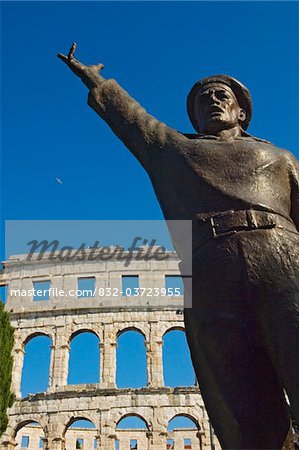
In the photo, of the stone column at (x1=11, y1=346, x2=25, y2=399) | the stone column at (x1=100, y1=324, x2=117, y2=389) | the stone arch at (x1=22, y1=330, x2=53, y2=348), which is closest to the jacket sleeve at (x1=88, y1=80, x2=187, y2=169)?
the stone column at (x1=100, y1=324, x2=117, y2=389)

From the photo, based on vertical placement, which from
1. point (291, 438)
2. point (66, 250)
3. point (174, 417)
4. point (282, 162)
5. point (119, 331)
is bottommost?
point (291, 438)

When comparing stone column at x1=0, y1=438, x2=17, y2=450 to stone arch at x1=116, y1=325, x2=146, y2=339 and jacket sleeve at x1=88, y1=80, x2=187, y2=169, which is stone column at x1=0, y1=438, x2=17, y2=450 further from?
jacket sleeve at x1=88, y1=80, x2=187, y2=169

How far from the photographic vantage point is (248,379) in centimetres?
216

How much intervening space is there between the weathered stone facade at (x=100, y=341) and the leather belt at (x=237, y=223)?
2214 centimetres

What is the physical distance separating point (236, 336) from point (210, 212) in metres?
0.60

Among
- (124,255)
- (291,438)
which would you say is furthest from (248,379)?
(124,255)

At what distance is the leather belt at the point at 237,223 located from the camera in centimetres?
229

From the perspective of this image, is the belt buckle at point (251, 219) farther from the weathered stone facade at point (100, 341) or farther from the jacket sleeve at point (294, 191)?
the weathered stone facade at point (100, 341)

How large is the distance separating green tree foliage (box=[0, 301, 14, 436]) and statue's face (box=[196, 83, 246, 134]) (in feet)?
60.8

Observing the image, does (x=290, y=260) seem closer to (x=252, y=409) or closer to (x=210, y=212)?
Result: (x=210, y=212)

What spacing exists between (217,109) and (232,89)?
23 cm

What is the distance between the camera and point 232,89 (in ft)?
10.1

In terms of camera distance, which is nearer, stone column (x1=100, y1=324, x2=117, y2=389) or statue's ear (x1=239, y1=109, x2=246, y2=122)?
statue's ear (x1=239, y1=109, x2=246, y2=122)

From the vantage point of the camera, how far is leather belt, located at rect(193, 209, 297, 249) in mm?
2293
